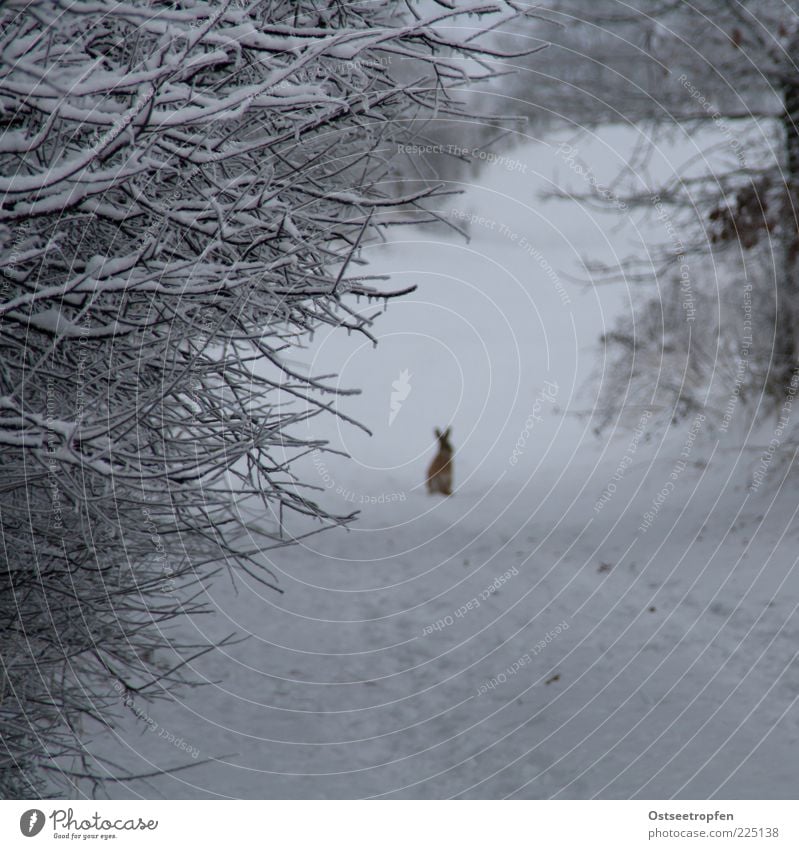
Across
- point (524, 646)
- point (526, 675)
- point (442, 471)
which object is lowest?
point (526, 675)

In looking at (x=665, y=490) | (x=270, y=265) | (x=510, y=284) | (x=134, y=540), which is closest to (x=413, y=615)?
(x=665, y=490)

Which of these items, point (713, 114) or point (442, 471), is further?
point (442, 471)

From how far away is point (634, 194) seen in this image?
29.9ft

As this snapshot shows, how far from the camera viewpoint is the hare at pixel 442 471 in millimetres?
12586

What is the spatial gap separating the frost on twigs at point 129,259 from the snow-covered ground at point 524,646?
105 centimetres

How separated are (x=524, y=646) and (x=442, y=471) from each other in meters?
5.61

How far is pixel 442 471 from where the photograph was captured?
41.8 feet

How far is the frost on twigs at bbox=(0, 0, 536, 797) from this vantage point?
3146 mm

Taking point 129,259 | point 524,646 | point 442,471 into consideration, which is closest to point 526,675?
point 524,646

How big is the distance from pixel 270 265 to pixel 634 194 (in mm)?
6680

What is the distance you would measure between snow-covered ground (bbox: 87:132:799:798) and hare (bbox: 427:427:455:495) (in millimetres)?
263

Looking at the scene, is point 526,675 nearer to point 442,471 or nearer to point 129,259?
point 129,259

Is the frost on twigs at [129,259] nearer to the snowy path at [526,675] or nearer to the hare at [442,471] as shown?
the snowy path at [526,675]

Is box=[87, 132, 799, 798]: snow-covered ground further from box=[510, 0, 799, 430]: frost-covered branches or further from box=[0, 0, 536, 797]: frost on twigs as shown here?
box=[510, 0, 799, 430]: frost-covered branches
